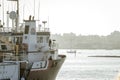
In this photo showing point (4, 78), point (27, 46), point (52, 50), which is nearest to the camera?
point (4, 78)

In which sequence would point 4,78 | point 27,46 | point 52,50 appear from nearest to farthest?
1. point 4,78
2. point 27,46
3. point 52,50

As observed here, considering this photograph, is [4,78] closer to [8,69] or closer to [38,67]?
[8,69]

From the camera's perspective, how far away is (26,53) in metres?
46.2

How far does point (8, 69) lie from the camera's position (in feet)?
144

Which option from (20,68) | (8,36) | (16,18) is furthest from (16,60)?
(16,18)

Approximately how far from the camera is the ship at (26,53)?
146 ft

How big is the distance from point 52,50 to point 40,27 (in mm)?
2924

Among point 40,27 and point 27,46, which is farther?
point 40,27

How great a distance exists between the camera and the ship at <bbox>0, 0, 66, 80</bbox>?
44562 millimetres

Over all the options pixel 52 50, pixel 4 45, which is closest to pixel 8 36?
pixel 4 45

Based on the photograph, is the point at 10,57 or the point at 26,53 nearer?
the point at 10,57

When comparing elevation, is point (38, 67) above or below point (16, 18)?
below

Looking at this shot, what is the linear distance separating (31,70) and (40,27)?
293 inches

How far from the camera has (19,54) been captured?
150 ft
